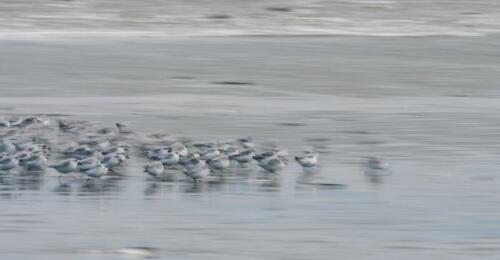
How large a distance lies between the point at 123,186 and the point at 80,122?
2.70 metres

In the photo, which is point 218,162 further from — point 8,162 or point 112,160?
point 8,162

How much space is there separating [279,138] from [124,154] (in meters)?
2.47

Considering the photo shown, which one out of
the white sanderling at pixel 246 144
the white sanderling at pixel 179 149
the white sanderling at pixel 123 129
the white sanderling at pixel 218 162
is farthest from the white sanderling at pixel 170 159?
the white sanderling at pixel 123 129

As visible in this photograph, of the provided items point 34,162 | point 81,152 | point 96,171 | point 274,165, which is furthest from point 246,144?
point 34,162

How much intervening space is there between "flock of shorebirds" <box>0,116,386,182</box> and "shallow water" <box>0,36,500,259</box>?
11 centimetres

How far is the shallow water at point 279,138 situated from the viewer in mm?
9000

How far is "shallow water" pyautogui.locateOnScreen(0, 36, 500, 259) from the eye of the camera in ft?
29.5

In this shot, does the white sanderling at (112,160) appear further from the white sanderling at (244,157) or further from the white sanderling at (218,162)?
the white sanderling at (244,157)

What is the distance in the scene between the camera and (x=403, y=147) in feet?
43.7

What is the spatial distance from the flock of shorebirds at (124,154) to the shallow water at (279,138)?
11 centimetres

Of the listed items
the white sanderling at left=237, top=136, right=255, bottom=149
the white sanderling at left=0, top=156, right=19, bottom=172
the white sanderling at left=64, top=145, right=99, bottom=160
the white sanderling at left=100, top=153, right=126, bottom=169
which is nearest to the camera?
the white sanderling at left=0, top=156, right=19, bottom=172

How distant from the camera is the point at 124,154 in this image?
462 inches

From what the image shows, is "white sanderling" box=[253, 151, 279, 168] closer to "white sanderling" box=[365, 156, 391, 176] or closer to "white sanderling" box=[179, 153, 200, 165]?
"white sanderling" box=[179, 153, 200, 165]

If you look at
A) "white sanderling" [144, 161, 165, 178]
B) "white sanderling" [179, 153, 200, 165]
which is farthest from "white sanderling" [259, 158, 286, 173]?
"white sanderling" [144, 161, 165, 178]
